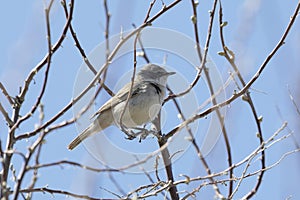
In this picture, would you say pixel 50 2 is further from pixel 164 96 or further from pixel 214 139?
pixel 164 96

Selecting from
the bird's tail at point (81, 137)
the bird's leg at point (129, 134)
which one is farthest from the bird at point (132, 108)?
the bird's leg at point (129, 134)

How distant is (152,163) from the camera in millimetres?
4168

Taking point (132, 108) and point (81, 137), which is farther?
point (132, 108)

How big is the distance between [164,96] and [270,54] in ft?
8.31

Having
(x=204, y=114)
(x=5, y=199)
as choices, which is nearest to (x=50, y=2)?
(x=5, y=199)

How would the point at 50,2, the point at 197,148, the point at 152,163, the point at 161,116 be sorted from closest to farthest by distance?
the point at 50,2
the point at 197,148
the point at 152,163
the point at 161,116

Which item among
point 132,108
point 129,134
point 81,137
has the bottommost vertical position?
point 129,134

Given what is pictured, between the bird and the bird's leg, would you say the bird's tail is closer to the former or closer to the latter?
the bird

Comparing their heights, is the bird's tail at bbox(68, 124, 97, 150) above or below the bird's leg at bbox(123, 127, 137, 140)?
above

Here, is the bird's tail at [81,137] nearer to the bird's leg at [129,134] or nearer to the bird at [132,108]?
the bird at [132,108]

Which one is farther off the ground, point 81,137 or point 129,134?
point 81,137

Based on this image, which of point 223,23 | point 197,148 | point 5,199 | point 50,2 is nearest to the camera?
point 5,199

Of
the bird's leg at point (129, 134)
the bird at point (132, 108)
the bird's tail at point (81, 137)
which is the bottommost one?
the bird's leg at point (129, 134)

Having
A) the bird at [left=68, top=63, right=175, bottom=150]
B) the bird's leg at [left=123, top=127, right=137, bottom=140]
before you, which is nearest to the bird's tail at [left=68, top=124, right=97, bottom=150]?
the bird at [left=68, top=63, right=175, bottom=150]
